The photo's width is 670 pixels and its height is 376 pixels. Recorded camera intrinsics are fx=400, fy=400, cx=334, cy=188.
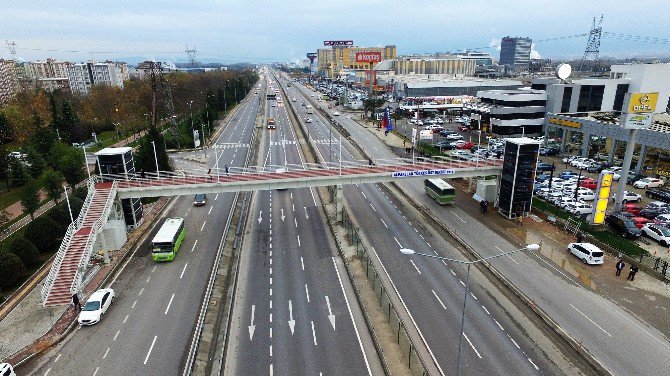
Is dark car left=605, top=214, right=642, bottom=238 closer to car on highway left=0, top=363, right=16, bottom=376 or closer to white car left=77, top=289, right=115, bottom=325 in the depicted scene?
white car left=77, top=289, right=115, bottom=325

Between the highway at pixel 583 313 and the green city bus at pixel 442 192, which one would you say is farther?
the green city bus at pixel 442 192

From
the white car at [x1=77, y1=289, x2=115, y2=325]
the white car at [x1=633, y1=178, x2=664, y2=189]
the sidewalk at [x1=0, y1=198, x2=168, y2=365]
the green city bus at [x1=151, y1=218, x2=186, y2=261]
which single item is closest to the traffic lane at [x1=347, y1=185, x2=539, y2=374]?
the green city bus at [x1=151, y1=218, x2=186, y2=261]

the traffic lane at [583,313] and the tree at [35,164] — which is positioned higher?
the tree at [35,164]

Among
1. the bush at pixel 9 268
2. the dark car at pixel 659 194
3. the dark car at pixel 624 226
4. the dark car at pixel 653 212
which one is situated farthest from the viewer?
the dark car at pixel 659 194

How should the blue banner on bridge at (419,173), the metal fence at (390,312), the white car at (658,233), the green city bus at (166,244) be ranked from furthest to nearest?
the blue banner on bridge at (419,173) < the white car at (658,233) < the green city bus at (166,244) < the metal fence at (390,312)

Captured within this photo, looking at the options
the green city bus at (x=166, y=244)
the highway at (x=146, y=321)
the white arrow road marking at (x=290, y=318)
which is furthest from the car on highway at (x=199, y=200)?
the white arrow road marking at (x=290, y=318)

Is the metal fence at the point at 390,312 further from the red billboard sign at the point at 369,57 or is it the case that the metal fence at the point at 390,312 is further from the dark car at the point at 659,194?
the red billboard sign at the point at 369,57

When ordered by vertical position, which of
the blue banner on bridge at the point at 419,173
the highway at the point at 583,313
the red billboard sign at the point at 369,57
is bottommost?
the highway at the point at 583,313
